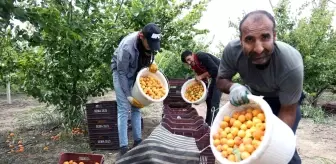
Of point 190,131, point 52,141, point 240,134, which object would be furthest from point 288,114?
point 52,141

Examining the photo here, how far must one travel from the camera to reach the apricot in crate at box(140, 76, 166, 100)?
3.95m

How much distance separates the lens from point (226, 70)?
8.02 feet

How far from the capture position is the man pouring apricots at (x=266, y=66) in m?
1.92

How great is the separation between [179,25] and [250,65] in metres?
3.67

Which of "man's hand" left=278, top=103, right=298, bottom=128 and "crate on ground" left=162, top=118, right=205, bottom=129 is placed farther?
"crate on ground" left=162, top=118, right=205, bottom=129

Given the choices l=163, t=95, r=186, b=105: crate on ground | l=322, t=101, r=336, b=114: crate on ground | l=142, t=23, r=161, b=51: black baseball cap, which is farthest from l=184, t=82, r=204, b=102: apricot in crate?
l=322, t=101, r=336, b=114: crate on ground

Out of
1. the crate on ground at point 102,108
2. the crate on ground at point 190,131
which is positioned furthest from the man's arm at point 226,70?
the crate on ground at point 102,108

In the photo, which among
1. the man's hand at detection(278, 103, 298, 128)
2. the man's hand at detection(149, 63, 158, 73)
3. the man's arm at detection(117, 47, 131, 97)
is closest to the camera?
the man's hand at detection(278, 103, 298, 128)

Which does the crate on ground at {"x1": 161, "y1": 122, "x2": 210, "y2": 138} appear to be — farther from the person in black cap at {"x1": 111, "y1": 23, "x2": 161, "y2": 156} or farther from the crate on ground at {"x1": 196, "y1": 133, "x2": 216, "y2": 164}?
the person in black cap at {"x1": 111, "y1": 23, "x2": 161, "y2": 156}

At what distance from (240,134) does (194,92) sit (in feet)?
12.2

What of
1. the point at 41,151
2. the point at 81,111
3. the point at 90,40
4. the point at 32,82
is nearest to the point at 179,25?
the point at 90,40

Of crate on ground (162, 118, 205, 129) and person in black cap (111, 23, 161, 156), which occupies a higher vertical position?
person in black cap (111, 23, 161, 156)

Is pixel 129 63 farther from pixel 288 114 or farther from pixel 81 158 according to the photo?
pixel 288 114

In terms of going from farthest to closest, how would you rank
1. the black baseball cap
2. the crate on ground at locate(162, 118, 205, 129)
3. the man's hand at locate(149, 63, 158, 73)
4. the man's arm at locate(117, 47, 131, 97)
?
1. the man's hand at locate(149, 63, 158, 73)
2. the man's arm at locate(117, 47, 131, 97)
3. the black baseball cap
4. the crate on ground at locate(162, 118, 205, 129)
